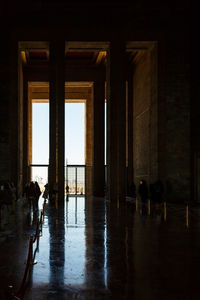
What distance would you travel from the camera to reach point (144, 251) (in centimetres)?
902

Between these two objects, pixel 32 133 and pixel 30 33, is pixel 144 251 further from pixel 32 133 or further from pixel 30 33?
pixel 32 133

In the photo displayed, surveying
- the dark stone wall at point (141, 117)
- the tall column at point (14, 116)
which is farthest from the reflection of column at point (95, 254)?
the dark stone wall at point (141, 117)

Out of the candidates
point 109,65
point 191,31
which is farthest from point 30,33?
point 191,31

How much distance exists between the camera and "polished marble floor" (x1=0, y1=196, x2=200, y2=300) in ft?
19.8

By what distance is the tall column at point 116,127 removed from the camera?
25.4 m

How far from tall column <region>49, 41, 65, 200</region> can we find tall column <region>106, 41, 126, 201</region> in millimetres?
3341

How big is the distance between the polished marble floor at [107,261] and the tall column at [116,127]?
11.8 metres

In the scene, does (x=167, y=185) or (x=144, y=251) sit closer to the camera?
(x=144, y=251)

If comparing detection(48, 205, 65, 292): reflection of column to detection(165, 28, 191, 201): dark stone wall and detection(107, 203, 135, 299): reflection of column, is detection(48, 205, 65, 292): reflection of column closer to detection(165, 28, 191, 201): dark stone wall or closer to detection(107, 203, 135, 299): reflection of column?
detection(107, 203, 135, 299): reflection of column

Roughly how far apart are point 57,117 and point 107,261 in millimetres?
18347

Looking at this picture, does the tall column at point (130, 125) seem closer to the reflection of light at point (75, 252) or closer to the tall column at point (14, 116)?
the tall column at point (14, 116)

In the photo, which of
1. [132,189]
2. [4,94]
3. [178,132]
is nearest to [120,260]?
[178,132]

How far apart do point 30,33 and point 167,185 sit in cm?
1385

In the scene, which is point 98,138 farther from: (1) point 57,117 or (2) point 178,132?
(2) point 178,132
